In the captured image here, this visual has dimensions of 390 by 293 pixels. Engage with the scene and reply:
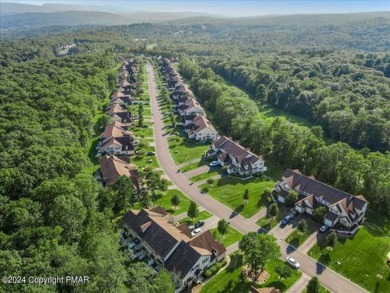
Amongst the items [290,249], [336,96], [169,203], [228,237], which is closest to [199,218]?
[228,237]

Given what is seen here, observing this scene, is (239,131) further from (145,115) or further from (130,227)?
(130,227)

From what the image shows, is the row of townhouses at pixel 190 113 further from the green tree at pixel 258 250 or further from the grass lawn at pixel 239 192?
the green tree at pixel 258 250

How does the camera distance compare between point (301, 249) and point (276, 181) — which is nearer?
point (301, 249)

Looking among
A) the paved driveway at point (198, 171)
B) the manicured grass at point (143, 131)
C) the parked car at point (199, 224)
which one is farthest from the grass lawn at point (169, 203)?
the manicured grass at point (143, 131)

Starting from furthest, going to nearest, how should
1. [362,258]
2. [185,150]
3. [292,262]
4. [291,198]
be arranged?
1. [185,150]
2. [291,198]
3. [362,258]
4. [292,262]

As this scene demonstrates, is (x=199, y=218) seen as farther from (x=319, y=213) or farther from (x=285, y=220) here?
(x=319, y=213)

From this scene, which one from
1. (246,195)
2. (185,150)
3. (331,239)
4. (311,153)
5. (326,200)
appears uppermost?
(311,153)

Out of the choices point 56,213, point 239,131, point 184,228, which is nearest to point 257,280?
point 184,228
